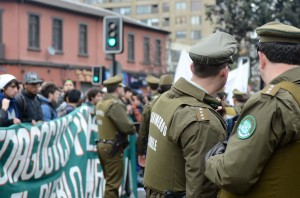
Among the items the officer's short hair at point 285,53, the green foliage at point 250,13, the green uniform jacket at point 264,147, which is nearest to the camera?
the green uniform jacket at point 264,147

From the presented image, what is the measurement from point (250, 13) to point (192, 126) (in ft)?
66.2

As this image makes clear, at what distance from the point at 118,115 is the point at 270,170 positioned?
5.75 m

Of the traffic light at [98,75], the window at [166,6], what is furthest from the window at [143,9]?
the traffic light at [98,75]

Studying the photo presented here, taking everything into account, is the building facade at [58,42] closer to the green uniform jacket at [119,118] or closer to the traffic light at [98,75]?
the traffic light at [98,75]

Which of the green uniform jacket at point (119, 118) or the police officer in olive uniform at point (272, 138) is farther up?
the police officer in olive uniform at point (272, 138)

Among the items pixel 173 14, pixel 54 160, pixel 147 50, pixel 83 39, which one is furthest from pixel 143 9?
pixel 54 160

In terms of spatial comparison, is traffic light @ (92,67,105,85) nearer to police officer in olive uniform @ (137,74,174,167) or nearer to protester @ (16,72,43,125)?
police officer in olive uniform @ (137,74,174,167)

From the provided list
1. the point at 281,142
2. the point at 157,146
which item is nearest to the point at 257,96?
the point at 281,142

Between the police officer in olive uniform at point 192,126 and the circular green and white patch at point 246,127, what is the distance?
0.52 meters

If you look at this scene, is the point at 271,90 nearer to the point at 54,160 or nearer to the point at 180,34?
the point at 54,160

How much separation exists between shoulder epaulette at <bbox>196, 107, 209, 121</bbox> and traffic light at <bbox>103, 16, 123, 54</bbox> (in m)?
8.26

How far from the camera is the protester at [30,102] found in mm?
7633

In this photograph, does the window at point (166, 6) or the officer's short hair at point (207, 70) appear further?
the window at point (166, 6)

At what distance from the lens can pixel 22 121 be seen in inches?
299
